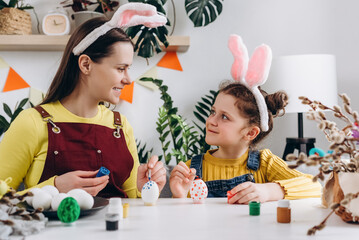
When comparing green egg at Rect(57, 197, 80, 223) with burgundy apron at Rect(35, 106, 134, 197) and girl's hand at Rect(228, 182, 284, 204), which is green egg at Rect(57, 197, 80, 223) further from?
burgundy apron at Rect(35, 106, 134, 197)

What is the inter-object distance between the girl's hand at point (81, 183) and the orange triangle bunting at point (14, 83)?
1.77 m

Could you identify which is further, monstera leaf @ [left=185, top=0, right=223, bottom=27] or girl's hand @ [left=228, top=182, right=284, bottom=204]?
monstera leaf @ [left=185, top=0, right=223, bottom=27]

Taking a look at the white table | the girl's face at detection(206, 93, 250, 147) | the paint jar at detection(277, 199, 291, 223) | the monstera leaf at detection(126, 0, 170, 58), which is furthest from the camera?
the monstera leaf at detection(126, 0, 170, 58)

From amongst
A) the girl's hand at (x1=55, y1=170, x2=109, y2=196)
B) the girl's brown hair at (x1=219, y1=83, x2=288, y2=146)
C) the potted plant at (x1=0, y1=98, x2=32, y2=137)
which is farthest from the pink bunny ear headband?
the potted plant at (x1=0, y1=98, x2=32, y2=137)

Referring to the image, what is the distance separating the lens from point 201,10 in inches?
106

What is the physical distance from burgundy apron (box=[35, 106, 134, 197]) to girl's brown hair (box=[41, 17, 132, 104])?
117 mm

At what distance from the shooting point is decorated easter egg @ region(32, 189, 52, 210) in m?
0.89

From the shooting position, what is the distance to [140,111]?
2.85m

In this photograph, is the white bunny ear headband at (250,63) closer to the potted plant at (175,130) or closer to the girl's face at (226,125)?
the girl's face at (226,125)

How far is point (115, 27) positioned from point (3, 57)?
1.56 m

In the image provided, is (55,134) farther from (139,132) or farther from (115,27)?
(139,132)

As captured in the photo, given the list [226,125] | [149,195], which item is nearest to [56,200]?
[149,195]

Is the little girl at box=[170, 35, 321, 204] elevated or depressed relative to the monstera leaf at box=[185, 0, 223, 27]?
depressed

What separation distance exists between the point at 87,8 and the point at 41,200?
2160 mm
